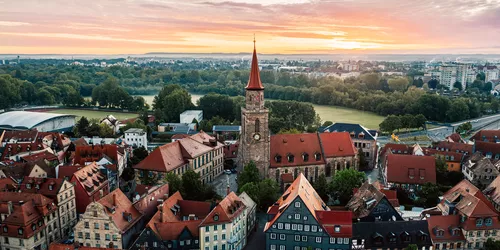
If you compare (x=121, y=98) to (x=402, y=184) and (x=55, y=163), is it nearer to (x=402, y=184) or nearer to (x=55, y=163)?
(x=55, y=163)

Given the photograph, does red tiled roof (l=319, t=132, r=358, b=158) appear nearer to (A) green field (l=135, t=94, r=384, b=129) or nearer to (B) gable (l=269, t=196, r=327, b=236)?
(B) gable (l=269, t=196, r=327, b=236)

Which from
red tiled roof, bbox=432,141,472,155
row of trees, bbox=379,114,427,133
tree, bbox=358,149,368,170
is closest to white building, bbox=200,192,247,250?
tree, bbox=358,149,368,170

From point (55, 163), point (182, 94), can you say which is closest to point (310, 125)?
point (182, 94)

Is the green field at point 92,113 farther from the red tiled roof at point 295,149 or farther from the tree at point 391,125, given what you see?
the red tiled roof at point 295,149

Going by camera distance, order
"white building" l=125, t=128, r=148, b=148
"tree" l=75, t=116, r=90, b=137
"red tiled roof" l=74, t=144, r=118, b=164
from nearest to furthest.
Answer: "red tiled roof" l=74, t=144, r=118, b=164, "white building" l=125, t=128, r=148, b=148, "tree" l=75, t=116, r=90, b=137

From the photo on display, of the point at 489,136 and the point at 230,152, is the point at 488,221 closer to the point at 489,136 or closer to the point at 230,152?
the point at 489,136

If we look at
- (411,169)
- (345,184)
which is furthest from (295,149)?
(411,169)
